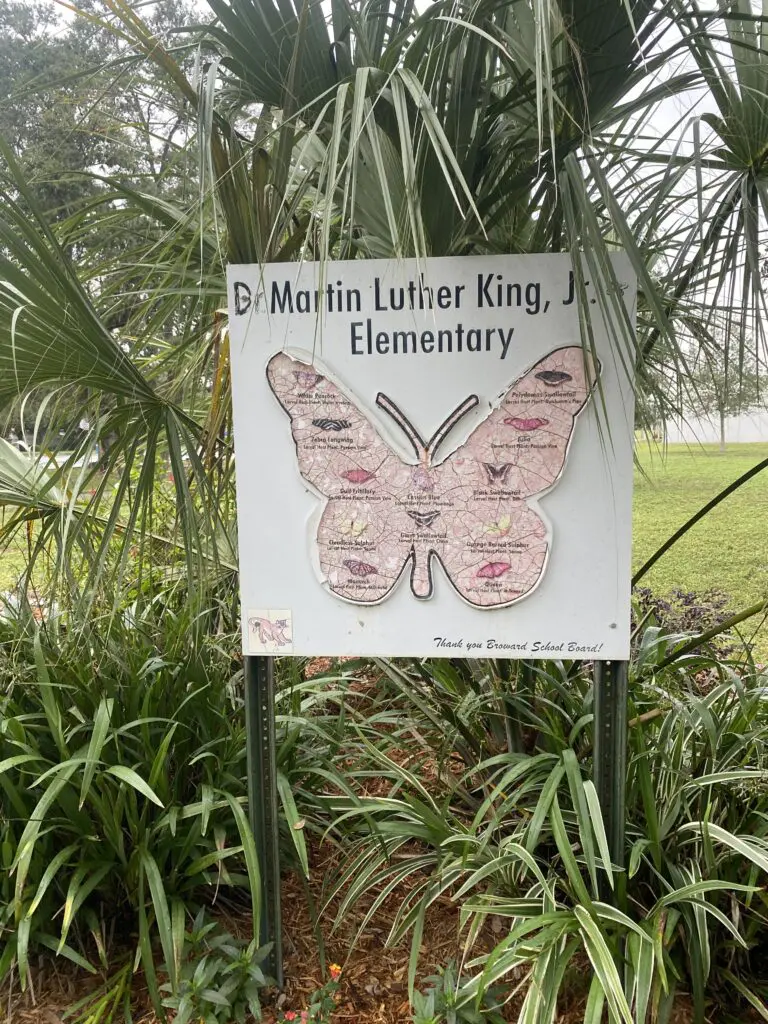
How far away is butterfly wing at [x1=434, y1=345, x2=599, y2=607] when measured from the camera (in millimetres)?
1400

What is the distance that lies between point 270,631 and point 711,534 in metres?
5.66

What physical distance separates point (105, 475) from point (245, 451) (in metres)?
0.40

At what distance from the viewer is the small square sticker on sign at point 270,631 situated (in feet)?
5.04

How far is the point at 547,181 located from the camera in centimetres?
154

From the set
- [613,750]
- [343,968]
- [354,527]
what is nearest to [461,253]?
[354,527]

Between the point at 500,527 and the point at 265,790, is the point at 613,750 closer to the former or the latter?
the point at 500,527

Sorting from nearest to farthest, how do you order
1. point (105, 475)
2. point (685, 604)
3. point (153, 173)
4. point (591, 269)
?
1. point (591, 269)
2. point (105, 475)
3. point (153, 173)
4. point (685, 604)

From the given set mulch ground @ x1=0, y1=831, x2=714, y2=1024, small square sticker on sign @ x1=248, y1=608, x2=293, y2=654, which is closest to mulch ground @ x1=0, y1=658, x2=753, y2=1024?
mulch ground @ x1=0, y1=831, x2=714, y2=1024

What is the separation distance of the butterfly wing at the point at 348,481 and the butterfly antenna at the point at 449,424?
0.07 m

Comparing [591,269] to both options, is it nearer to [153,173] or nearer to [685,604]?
[153,173]

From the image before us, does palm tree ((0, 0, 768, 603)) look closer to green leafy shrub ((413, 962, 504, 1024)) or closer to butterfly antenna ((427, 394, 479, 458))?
butterfly antenna ((427, 394, 479, 458))

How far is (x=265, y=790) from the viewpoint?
167cm

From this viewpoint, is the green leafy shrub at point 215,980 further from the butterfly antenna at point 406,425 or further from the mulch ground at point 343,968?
the butterfly antenna at point 406,425

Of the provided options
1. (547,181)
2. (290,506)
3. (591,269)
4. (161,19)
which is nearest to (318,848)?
(290,506)
